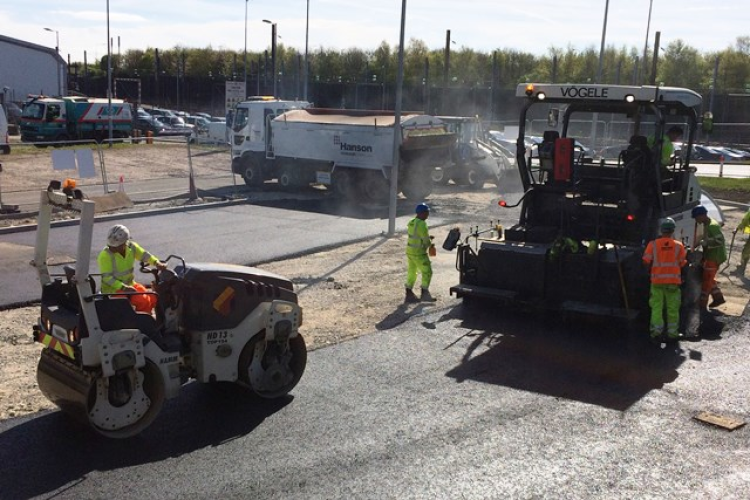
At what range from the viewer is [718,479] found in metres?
6.11

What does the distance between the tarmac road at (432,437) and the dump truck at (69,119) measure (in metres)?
30.1

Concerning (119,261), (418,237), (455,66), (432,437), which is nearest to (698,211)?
(418,237)

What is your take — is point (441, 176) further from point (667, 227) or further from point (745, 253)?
point (667, 227)

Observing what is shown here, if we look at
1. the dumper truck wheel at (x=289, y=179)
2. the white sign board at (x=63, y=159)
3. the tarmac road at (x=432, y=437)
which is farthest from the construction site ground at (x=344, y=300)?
the dumper truck wheel at (x=289, y=179)

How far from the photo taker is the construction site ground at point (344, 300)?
323 inches

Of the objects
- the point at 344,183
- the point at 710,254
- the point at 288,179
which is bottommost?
the point at 288,179

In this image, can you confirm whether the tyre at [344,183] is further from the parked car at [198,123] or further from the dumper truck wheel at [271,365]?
the parked car at [198,123]

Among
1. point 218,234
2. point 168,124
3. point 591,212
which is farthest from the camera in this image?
point 168,124

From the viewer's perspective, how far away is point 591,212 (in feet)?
35.1

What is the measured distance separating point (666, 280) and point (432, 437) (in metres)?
4.04

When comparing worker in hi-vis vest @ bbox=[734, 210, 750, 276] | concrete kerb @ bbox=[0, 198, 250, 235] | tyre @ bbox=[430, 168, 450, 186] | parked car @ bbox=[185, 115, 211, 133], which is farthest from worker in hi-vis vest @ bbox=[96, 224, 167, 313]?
parked car @ bbox=[185, 115, 211, 133]

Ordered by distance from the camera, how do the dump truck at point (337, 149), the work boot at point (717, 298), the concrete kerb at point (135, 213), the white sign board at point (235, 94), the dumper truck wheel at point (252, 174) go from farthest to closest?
the white sign board at point (235, 94) < the dumper truck wheel at point (252, 174) < the dump truck at point (337, 149) < the concrete kerb at point (135, 213) < the work boot at point (717, 298)

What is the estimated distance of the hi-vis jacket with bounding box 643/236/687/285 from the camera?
9211 millimetres

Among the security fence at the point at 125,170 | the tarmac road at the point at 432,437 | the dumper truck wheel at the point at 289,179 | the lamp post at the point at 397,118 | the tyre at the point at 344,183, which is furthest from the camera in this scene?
the dumper truck wheel at the point at 289,179
